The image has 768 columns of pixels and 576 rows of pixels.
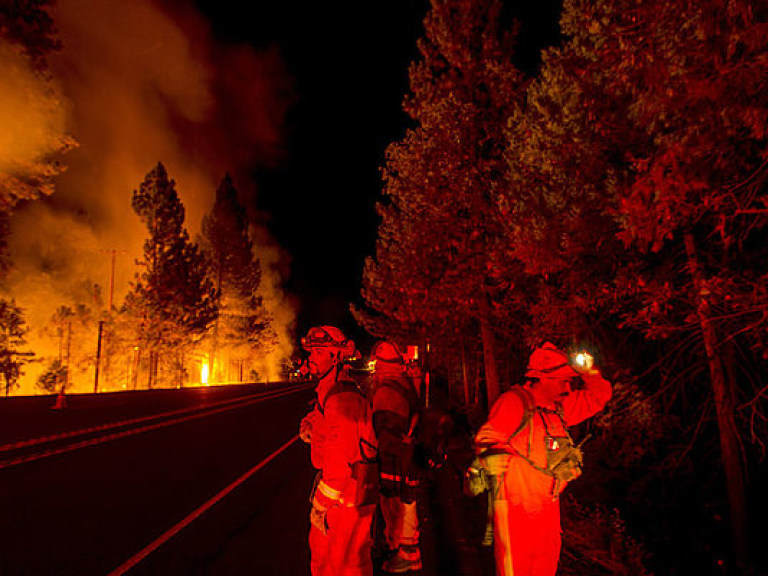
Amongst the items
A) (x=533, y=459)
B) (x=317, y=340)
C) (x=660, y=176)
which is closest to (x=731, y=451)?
(x=660, y=176)

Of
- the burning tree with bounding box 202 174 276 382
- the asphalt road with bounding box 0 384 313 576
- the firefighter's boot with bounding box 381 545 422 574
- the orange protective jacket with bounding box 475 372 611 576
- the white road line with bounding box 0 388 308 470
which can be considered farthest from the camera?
the burning tree with bounding box 202 174 276 382

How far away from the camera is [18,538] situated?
5984 mm

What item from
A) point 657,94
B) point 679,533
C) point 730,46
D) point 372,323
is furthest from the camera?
point 372,323

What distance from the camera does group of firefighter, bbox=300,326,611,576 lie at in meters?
3.05

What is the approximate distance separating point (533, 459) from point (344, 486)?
125 centimetres

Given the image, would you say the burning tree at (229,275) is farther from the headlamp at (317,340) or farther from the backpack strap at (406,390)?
the headlamp at (317,340)

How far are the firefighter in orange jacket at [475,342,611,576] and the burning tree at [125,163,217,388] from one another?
4937 centimetres

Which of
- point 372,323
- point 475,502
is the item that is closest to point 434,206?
point 475,502

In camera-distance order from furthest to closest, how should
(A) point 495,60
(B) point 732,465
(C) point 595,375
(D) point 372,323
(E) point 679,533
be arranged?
(D) point 372,323, (A) point 495,60, (E) point 679,533, (B) point 732,465, (C) point 595,375

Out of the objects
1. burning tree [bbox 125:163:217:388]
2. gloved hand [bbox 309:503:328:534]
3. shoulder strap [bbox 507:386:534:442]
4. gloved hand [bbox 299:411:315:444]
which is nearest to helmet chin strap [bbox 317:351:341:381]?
gloved hand [bbox 299:411:315:444]

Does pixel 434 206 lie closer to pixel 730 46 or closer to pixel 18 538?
pixel 730 46

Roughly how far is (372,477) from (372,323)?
82.0ft

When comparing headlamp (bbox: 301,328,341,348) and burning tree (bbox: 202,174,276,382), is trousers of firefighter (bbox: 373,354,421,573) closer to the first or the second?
headlamp (bbox: 301,328,341,348)

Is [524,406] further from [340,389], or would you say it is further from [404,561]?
[404,561]
